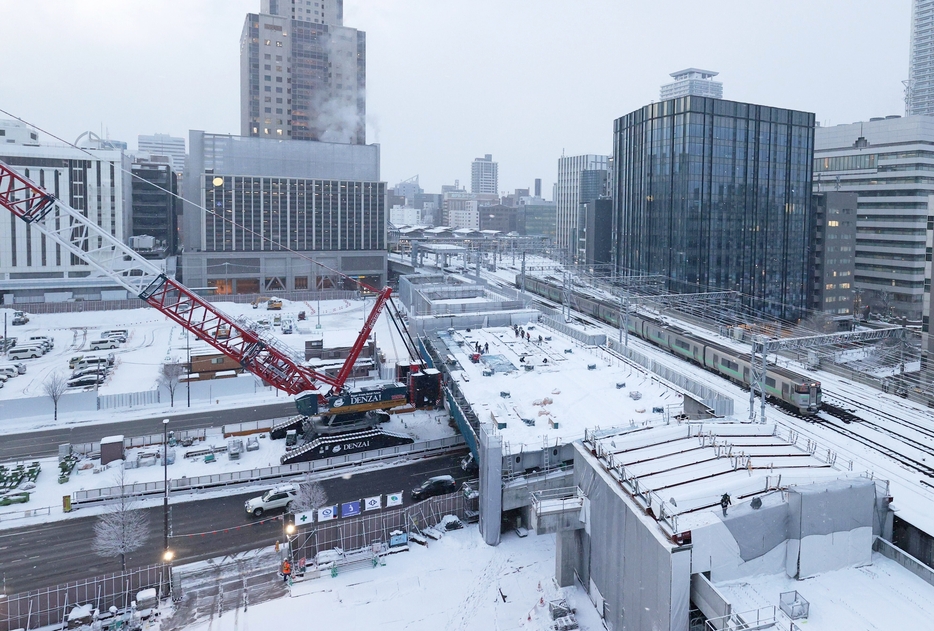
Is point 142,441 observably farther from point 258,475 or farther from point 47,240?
point 47,240

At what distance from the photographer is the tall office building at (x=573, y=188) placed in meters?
143

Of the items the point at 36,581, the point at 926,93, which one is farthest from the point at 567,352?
the point at 926,93

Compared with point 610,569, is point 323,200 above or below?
above

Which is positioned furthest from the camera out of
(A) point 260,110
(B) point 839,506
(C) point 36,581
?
(A) point 260,110

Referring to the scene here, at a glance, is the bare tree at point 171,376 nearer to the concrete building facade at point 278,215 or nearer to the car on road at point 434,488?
the car on road at point 434,488

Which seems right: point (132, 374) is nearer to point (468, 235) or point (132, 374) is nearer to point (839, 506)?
point (839, 506)

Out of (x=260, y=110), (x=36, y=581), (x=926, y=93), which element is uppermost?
(x=926, y=93)

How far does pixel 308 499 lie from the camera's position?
23.2 meters

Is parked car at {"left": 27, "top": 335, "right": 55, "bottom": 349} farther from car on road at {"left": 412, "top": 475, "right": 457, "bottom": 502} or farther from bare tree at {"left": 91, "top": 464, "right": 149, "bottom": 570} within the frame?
car on road at {"left": 412, "top": 475, "right": 457, "bottom": 502}

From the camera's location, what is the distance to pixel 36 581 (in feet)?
65.0

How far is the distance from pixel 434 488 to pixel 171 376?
74.0ft

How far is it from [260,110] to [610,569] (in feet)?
392

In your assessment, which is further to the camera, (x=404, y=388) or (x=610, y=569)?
(x=404, y=388)

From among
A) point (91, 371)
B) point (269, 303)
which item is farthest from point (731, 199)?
point (91, 371)
